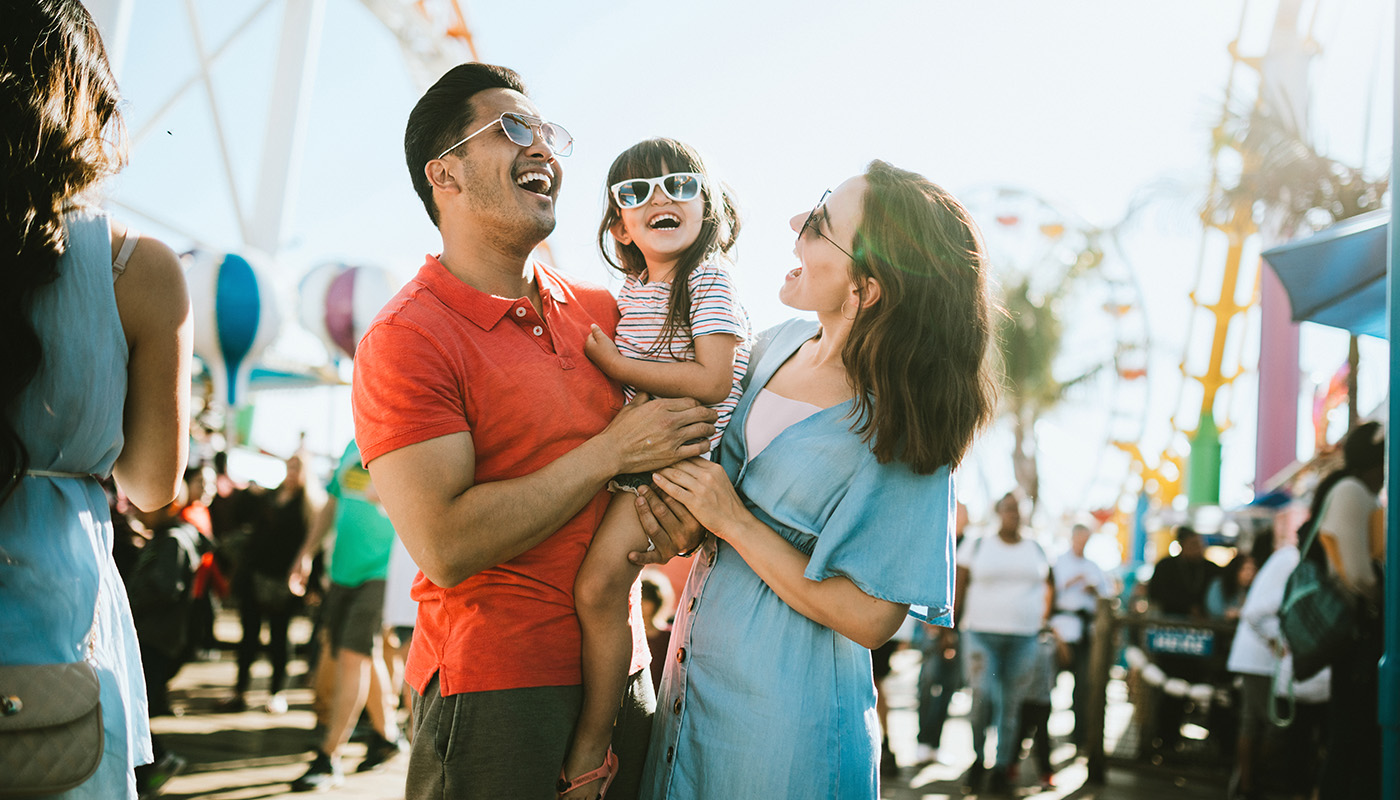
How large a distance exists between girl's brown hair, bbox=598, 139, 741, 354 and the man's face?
1.08ft

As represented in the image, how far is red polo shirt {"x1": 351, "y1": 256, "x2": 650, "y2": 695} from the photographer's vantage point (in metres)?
1.62

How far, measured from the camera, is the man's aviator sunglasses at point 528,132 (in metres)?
1.88

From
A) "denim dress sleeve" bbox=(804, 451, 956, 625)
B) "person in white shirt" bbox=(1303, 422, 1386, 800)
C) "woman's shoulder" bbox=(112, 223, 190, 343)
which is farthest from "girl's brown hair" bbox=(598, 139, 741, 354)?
"person in white shirt" bbox=(1303, 422, 1386, 800)

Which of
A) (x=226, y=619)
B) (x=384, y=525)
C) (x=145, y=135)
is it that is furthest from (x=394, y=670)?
(x=226, y=619)

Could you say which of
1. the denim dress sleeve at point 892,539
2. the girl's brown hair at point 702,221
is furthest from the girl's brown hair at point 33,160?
the denim dress sleeve at point 892,539

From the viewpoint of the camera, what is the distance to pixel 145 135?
10547 mm

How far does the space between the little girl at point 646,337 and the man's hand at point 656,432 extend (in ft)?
0.23

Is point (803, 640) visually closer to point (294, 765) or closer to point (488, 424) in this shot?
point (488, 424)

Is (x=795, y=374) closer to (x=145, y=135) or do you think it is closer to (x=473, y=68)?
(x=473, y=68)

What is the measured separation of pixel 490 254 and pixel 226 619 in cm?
1370

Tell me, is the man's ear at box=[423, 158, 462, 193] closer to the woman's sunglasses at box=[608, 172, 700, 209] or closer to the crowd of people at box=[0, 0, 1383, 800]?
the crowd of people at box=[0, 0, 1383, 800]

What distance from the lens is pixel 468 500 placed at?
1.60 m

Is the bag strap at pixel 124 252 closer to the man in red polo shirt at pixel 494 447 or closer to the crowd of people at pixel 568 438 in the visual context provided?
the crowd of people at pixel 568 438

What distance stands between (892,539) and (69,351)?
134cm
